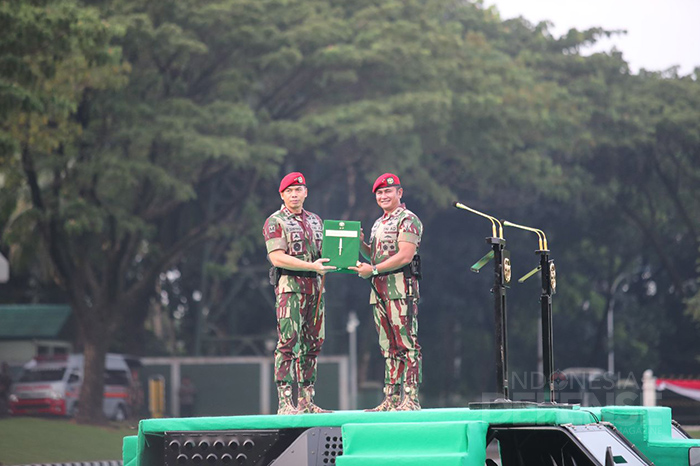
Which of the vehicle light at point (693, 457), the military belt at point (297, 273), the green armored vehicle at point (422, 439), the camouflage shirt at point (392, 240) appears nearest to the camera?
the green armored vehicle at point (422, 439)

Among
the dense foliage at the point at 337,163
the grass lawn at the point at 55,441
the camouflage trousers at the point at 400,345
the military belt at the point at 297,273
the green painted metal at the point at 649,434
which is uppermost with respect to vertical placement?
the dense foliage at the point at 337,163

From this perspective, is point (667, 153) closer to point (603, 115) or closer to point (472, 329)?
point (603, 115)

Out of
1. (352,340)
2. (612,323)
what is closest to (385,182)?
(352,340)

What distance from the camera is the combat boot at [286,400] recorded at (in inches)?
336

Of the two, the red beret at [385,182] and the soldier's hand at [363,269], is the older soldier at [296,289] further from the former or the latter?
the red beret at [385,182]

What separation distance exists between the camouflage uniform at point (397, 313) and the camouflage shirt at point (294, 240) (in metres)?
0.53

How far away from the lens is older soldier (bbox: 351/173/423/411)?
356 inches

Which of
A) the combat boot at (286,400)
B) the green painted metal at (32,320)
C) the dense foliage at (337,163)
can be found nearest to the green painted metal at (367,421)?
the combat boot at (286,400)

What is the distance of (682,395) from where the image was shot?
93.8 ft

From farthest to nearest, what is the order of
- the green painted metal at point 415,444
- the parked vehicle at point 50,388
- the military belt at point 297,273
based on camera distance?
the parked vehicle at point 50,388
the military belt at point 297,273
the green painted metal at point 415,444

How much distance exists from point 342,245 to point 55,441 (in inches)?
786

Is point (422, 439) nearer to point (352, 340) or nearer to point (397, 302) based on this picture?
point (397, 302)

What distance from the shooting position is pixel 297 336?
897 cm

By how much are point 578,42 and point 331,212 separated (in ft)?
39.9
